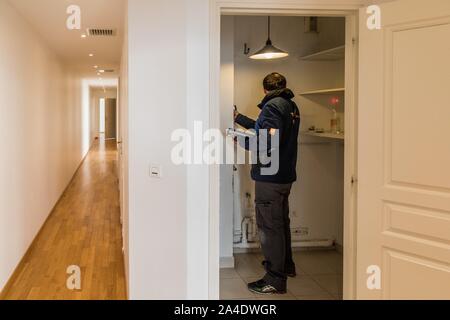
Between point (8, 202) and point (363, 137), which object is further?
point (8, 202)

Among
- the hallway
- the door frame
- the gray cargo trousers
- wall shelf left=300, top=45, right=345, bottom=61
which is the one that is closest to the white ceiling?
the door frame

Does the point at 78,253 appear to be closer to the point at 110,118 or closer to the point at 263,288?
the point at 263,288

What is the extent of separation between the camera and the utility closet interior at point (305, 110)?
4.30m

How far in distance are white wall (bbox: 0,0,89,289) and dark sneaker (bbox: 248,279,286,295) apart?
191 centimetres

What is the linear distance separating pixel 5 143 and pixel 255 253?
8.20 ft

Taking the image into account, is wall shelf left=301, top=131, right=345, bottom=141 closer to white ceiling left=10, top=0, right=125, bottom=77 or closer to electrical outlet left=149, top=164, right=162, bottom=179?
electrical outlet left=149, top=164, right=162, bottom=179

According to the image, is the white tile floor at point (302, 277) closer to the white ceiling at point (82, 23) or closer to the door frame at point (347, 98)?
the door frame at point (347, 98)

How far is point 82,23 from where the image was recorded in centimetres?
434

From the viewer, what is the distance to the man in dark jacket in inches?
132

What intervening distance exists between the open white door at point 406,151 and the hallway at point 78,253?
1.98m

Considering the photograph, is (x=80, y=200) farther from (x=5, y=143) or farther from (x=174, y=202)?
(x=174, y=202)

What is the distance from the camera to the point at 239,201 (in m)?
4.41

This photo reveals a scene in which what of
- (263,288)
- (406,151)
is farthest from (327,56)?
(263,288)

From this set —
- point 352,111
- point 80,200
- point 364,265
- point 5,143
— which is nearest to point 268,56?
point 352,111
